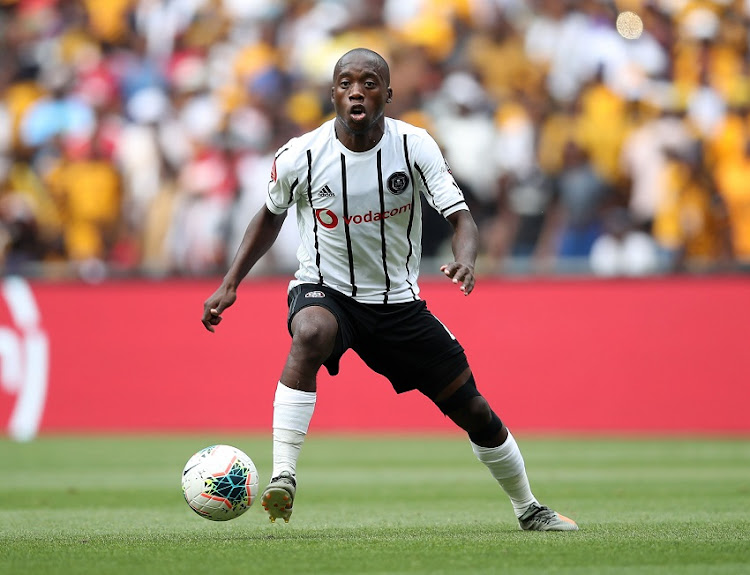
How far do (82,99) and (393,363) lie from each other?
12.6 meters

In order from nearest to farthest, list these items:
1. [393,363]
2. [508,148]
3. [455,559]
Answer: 1. [455,559]
2. [393,363]
3. [508,148]

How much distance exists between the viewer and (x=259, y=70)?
59.4ft

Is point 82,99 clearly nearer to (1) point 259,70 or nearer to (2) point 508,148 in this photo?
(1) point 259,70

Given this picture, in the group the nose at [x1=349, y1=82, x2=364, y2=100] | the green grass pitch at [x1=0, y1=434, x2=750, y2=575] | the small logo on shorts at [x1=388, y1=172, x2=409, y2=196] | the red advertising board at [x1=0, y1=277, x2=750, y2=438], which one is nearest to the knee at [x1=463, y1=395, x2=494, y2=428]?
the green grass pitch at [x1=0, y1=434, x2=750, y2=575]

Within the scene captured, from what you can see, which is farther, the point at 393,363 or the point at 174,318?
the point at 174,318

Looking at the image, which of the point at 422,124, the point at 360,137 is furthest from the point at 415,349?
the point at 422,124

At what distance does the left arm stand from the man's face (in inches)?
28.0

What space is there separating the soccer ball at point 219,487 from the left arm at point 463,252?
143cm

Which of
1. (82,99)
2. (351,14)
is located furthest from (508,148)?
(82,99)

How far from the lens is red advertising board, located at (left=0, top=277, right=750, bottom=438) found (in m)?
14.4

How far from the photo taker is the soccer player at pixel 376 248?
6.79 meters

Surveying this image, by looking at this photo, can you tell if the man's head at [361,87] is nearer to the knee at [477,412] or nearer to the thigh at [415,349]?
→ the thigh at [415,349]

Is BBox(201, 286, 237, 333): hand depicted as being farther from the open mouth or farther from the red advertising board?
the red advertising board

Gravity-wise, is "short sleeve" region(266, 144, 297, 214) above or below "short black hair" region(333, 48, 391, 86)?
below
